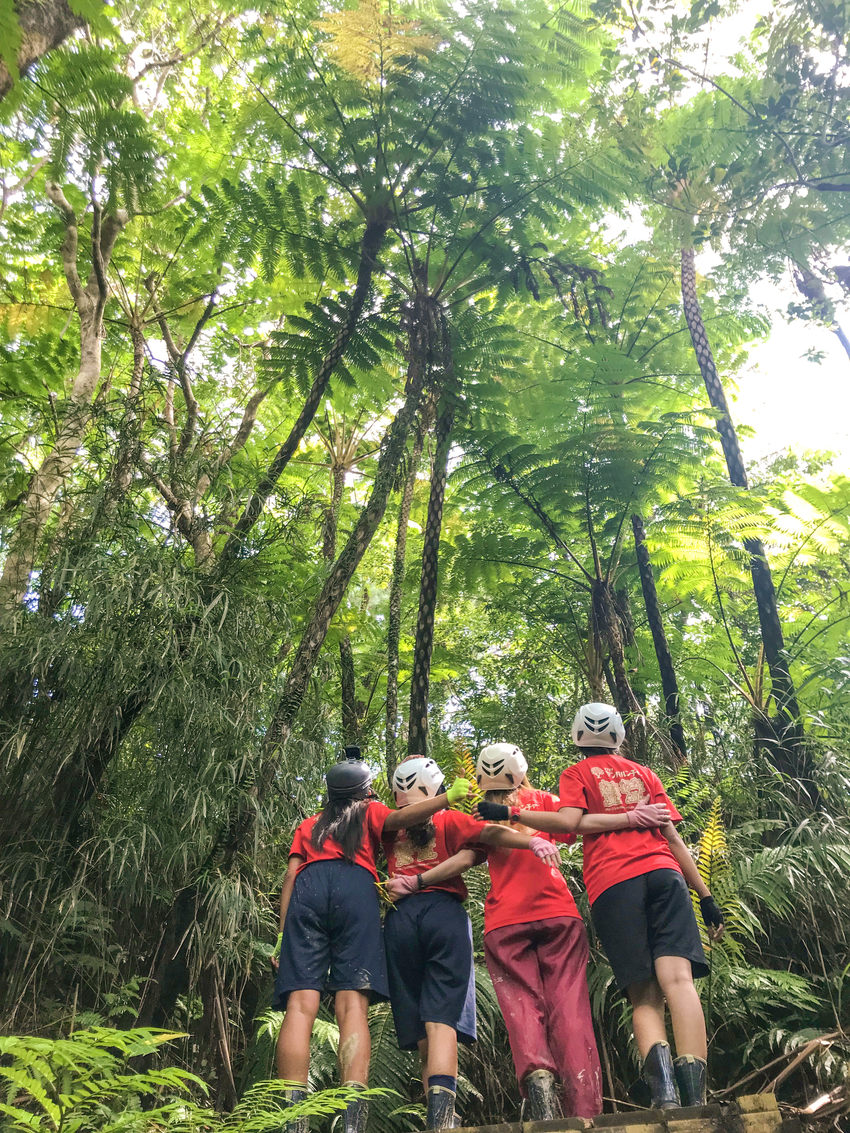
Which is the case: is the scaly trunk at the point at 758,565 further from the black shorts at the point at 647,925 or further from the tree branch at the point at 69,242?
the tree branch at the point at 69,242

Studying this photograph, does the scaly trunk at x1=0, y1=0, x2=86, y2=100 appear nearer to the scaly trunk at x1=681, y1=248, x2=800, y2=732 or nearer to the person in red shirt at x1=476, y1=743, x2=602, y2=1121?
the person in red shirt at x1=476, y1=743, x2=602, y2=1121

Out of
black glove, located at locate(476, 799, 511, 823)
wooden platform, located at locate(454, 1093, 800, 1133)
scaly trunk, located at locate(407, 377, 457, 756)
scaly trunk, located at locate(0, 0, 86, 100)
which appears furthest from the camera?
scaly trunk, located at locate(407, 377, 457, 756)

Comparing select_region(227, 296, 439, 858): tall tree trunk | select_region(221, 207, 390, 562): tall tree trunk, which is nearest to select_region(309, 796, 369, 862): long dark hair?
select_region(227, 296, 439, 858): tall tree trunk

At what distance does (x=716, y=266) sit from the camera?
8031mm

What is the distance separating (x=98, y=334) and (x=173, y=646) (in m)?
4.02

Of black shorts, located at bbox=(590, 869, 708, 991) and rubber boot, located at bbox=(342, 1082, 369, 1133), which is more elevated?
black shorts, located at bbox=(590, 869, 708, 991)

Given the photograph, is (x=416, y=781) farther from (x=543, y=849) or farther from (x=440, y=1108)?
(x=440, y=1108)

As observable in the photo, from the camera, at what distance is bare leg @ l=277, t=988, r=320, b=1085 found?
2729 mm

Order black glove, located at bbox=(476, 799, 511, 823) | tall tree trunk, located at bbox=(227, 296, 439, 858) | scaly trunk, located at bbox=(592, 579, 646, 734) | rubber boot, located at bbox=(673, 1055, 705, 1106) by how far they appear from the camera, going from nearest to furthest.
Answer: rubber boot, located at bbox=(673, 1055, 705, 1106), black glove, located at bbox=(476, 799, 511, 823), tall tree trunk, located at bbox=(227, 296, 439, 858), scaly trunk, located at bbox=(592, 579, 646, 734)

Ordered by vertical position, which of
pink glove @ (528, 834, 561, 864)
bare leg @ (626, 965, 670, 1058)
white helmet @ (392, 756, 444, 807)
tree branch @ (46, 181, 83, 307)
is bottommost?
bare leg @ (626, 965, 670, 1058)

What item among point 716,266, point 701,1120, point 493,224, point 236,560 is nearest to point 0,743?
point 236,560

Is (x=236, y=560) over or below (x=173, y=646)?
over

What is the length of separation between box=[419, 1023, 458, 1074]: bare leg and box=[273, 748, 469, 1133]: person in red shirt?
0.24m

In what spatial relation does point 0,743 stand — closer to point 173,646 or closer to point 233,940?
point 173,646
